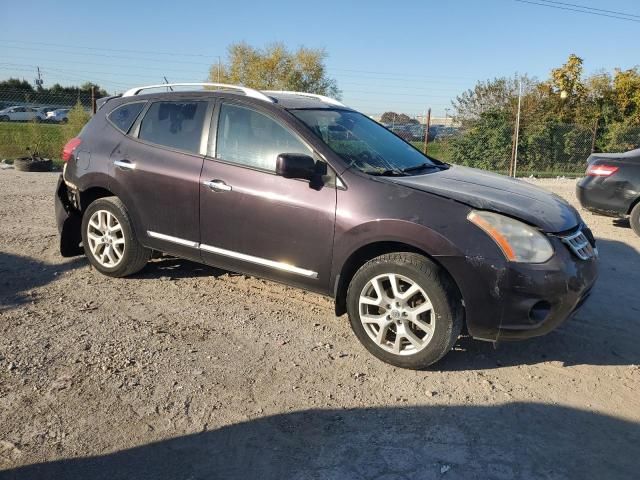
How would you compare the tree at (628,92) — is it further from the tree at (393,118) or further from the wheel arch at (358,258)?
the wheel arch at (358,258)

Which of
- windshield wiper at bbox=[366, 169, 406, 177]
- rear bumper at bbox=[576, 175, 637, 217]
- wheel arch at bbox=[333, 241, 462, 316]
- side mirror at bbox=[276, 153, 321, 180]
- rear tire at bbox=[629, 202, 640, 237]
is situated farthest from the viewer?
rear bumper at bbox=[576, 175, 637, 217]

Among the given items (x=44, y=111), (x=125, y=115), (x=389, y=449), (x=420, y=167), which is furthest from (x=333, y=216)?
(x=44, y=111)

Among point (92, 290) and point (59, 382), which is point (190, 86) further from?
point (59, 382)

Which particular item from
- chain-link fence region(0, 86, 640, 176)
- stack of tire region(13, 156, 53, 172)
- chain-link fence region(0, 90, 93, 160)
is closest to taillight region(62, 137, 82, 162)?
stack of tire region(13, 156, 53, 172)

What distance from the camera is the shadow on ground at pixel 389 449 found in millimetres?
2691

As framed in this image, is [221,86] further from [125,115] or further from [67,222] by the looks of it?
[67,222]

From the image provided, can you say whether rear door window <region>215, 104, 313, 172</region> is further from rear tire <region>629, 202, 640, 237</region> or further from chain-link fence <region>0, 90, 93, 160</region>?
chain-link fence <region>0, 90, 93, 160</region>

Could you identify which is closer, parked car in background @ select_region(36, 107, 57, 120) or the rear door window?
the rear door window

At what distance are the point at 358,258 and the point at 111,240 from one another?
8.37 feet

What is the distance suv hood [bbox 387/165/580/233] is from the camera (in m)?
3.65

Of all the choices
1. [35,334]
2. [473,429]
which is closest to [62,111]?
[35,334]

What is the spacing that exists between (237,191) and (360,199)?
1.06 m

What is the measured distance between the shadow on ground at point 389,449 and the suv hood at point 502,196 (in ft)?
4.08

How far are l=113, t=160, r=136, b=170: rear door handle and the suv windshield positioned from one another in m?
1.59
